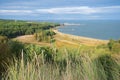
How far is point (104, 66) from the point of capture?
9.61ft

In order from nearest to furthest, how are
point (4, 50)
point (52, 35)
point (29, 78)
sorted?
point (29, 78), point (4, 50), point (52, 35)

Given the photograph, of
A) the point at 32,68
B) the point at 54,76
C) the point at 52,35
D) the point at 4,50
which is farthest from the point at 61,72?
the point at 52,35

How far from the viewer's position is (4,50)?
6684 mm

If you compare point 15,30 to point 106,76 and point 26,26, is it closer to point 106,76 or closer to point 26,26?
point 26,26

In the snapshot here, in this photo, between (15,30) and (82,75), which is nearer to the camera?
(82,75)

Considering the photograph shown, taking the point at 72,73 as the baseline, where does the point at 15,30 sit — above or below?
below

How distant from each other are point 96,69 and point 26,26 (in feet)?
163

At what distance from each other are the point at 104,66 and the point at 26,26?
163ft

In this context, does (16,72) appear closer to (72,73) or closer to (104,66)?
(72,73)

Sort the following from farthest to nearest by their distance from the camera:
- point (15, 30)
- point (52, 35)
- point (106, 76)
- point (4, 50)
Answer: point (52, 35)
point (15, 30)
point (4, 50)
point (106, 76)

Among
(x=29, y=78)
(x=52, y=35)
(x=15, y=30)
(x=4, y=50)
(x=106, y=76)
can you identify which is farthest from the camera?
(x=52, y=35)

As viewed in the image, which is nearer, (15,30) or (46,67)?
(46,67)

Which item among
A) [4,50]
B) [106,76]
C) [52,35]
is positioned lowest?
[52,35]

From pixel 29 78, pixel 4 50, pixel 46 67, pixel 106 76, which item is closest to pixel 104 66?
pixel 106 76
